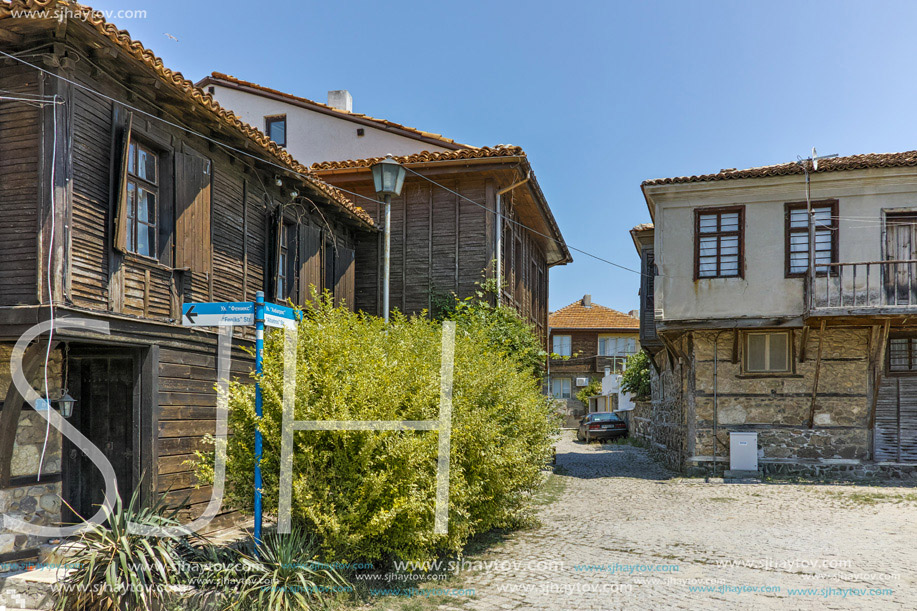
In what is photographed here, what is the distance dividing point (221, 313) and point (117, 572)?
7.00 feet

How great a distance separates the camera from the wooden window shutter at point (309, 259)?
11.8 m

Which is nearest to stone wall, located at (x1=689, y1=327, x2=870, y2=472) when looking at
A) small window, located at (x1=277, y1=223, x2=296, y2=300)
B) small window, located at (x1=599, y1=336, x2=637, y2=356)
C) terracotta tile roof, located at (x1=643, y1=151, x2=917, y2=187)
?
terracotta tile roof, located at (x1=643, y1=151, x2=917, y2=187)

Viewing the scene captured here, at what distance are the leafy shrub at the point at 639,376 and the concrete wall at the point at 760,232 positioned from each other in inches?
402

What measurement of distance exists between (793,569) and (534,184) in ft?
31.3

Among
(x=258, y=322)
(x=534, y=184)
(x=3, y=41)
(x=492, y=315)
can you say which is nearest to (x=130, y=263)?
(x=3, y=41)

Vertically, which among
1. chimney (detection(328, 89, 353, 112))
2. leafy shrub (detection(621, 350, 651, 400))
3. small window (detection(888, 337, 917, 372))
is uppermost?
chimney (detection(328, 89, 353, 112))

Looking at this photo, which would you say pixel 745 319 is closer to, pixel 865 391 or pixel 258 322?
pixel 865 391

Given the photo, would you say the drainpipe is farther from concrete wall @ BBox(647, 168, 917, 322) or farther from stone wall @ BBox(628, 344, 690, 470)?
stone wall @ BBox(628, 344, 690, 470)

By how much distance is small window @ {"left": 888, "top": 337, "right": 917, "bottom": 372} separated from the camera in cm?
1489

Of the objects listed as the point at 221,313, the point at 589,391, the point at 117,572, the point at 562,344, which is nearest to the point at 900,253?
the point at 221,313

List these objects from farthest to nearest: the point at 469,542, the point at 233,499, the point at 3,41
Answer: the point at 469,542 → the point at 3,41 → the point at 233,499

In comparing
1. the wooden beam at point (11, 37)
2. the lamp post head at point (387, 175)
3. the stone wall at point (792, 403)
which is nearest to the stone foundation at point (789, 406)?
the stone wall at point (792, 403)

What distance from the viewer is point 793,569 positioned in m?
7.13

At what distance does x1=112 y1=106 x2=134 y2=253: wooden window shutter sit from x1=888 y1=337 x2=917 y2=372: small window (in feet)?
48.5
